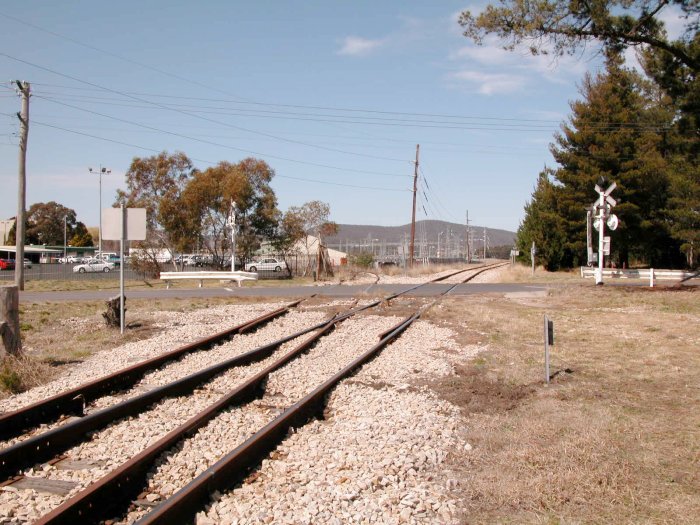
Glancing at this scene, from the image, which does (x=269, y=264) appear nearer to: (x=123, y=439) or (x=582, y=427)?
(x=123, y=439)

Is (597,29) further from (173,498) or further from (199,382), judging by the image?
(173,498)

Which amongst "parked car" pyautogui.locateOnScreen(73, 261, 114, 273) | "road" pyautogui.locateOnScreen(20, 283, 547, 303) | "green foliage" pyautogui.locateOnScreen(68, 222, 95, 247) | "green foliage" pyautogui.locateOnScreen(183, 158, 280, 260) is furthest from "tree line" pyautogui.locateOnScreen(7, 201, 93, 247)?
"road" pyautogui.locateOnScreen(20, 283, 547, 303)

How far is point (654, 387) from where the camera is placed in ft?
28.7

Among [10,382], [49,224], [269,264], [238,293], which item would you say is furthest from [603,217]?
[49,224]

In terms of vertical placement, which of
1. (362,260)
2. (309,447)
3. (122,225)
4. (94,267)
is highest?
(122,225)

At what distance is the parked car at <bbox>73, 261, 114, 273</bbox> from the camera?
58250 millimetres

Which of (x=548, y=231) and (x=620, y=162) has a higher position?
(x=620, y=162)

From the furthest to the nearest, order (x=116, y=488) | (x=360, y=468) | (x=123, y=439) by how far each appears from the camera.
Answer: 1. (x=123, y=439)
2. (x=360, y=468)
3. (x=116, y=488)

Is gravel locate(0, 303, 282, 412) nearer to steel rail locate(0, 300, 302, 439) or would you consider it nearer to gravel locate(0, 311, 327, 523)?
steel rail locate(0, 300, 302, 439)

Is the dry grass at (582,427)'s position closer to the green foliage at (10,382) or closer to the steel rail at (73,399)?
the steel rail at (73,399)

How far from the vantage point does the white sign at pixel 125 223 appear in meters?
13.7

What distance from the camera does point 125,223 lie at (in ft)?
45.4

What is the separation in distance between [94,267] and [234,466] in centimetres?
5999

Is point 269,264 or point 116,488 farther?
point 269,264
